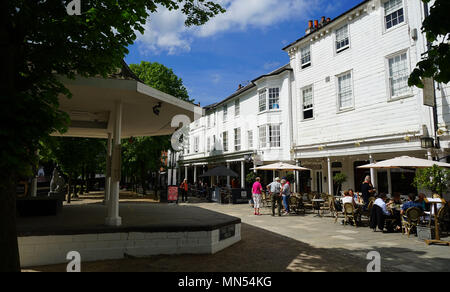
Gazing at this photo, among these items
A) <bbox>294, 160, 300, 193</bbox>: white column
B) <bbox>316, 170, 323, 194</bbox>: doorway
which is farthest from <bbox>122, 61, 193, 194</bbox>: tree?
<bbox>316, 170, 323, 194</bbox>: doorway

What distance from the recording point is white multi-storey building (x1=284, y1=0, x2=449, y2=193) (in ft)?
45.3

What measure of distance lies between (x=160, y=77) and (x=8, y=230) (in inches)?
985

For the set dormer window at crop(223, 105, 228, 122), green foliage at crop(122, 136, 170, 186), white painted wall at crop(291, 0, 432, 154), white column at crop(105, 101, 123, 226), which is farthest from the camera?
dormer window at crop(223, 105, 228, 122)

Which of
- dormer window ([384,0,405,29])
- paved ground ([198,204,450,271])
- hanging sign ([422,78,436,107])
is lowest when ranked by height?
paved ground ([198,204,450,271])

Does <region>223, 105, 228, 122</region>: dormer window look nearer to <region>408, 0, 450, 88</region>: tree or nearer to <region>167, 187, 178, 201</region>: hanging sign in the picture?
<region>167, 187, 178, 201</region>: hanging sign

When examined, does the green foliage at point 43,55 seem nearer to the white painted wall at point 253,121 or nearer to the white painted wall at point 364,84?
the white painted wall at point 364,84

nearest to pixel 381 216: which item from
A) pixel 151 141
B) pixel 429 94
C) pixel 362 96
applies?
pixel 429 94

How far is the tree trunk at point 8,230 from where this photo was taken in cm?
352

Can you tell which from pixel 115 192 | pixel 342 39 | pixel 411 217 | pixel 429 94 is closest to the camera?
pixel 115 192

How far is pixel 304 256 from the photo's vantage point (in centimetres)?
655

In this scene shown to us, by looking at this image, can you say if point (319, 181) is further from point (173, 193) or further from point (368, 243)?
point (368, 243)

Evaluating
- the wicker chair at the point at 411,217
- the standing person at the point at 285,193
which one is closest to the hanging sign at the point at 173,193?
the standing person at the point at 285,193

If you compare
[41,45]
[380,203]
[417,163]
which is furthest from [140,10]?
[417,163]

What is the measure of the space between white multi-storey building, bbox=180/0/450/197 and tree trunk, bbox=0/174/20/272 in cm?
1487
